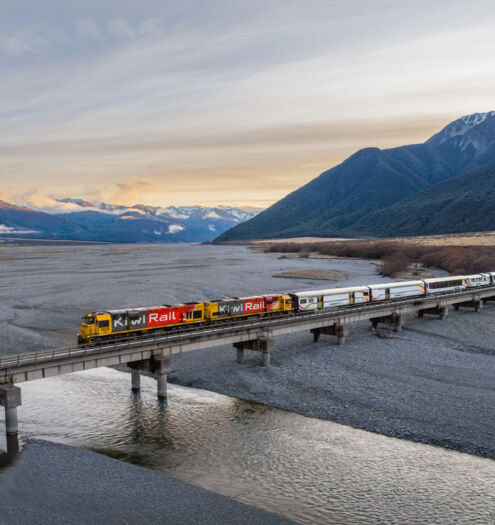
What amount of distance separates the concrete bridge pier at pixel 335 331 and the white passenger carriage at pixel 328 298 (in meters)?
2.46

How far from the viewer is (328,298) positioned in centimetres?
5644

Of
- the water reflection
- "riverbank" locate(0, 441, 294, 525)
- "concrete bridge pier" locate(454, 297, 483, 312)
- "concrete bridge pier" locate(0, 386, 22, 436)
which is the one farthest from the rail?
"concrete bridge pier" locate(454, 297, 483, 312)

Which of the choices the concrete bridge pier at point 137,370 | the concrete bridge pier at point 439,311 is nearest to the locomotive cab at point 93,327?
the concrete bridge pier at point 137,370

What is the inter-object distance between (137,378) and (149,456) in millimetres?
11259

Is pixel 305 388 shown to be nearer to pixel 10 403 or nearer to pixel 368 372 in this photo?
pixel 368 372

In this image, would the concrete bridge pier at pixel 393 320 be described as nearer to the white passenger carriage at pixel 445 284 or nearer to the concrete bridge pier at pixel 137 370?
the white passenger carriage at pixel 445 284

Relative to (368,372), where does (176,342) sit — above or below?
above

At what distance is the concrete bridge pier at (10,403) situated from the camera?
99.7 feet

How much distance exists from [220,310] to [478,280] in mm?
50254

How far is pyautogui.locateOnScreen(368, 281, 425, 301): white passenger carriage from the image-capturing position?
203ft

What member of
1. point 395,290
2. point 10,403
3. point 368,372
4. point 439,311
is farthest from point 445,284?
point 10,403

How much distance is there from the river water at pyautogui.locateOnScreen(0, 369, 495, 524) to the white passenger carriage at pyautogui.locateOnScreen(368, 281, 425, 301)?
2944 centimetres

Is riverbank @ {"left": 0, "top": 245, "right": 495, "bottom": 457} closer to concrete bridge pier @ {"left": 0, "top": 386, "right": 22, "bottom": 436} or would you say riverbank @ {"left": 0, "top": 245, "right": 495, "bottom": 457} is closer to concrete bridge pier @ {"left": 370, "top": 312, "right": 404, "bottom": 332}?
concrete bridge pier @ {"left": 370, "top": 312, "right": 404, "bottom": 332}

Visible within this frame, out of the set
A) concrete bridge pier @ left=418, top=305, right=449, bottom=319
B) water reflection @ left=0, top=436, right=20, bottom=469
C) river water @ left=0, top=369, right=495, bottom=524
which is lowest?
river water @ left=0, top=369, right=495, bottom=524
